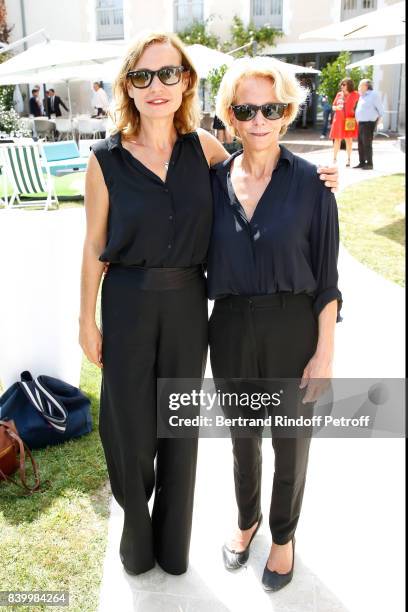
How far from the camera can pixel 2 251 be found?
3158 millimetres

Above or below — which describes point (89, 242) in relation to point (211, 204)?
below

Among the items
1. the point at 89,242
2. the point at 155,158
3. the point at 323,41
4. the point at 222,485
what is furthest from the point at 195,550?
the point at 323,41

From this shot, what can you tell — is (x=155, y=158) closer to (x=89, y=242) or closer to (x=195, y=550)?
(x=89, y=242)

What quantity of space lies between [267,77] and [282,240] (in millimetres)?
555

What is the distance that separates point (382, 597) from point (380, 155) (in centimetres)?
1365

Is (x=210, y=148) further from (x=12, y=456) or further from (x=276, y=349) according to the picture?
(x=12, y=456)

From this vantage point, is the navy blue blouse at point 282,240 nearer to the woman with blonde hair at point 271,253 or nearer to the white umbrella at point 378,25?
the woman with blonde hair at point 271,253

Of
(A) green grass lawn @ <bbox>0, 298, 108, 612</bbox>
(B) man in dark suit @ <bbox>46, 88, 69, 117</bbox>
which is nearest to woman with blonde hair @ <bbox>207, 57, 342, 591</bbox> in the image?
(A) green grass lawn @ <bbox>0, 298, 108, 612</bbox>

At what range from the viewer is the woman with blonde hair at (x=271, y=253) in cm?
188

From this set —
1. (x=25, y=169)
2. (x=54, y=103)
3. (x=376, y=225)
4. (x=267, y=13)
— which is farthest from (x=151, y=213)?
(x=267, y=13)

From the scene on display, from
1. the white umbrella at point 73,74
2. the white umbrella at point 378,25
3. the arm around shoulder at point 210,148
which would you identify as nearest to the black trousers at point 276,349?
the arm around shoulder at point 210,148

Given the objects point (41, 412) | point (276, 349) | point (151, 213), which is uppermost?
point (151, 213)

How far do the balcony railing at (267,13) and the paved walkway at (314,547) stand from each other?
22.5m

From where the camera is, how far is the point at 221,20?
22422 mm
